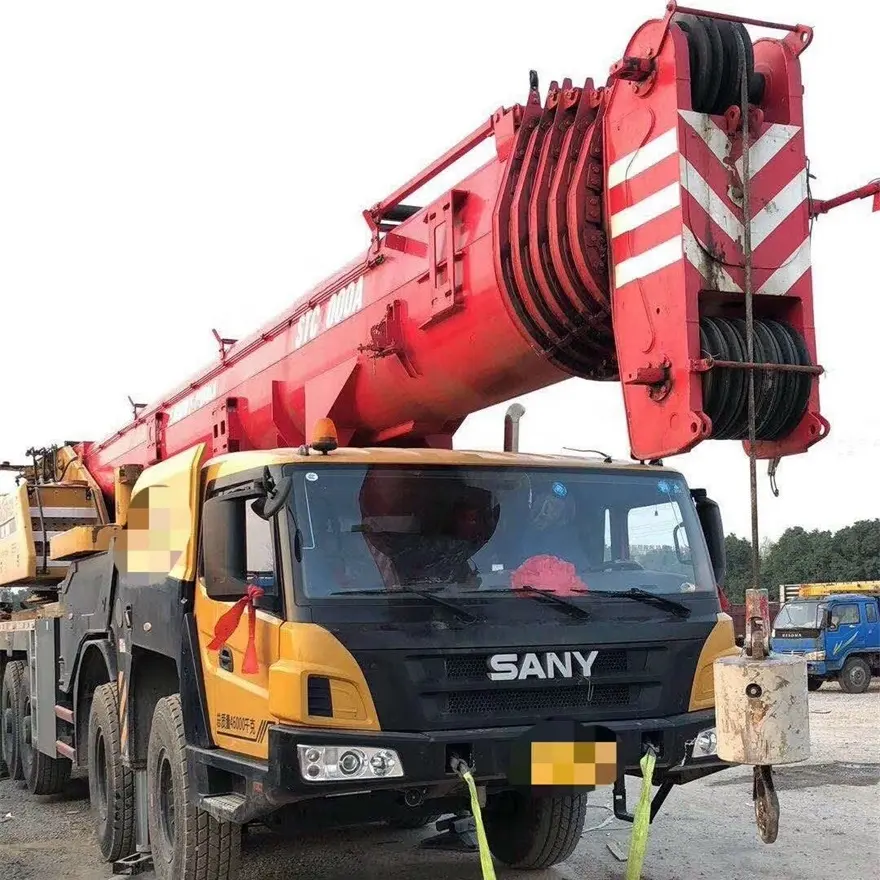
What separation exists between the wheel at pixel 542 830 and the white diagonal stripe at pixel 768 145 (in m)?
3.47

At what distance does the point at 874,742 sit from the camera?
12.1 m

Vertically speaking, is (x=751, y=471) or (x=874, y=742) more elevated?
(x=751, y=471)

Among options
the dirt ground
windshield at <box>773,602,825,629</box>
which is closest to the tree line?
windshield at <box>773,602,825,629</box>

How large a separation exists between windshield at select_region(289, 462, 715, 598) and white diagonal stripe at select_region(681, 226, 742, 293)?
53.7 inches

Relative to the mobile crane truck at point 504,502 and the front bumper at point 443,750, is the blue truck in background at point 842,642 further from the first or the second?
the front bumper at point 443,750

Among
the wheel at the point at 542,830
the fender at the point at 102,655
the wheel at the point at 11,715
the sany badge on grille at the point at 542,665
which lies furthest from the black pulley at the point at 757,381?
the wheel at the point at 11,715

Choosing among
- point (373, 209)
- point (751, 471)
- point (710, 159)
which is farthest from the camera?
point (373, 209)

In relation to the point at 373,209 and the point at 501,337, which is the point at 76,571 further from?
the point at 501,337

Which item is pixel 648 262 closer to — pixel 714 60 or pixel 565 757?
pixel 714 60

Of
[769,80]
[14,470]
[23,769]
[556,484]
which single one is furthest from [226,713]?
[14,470]

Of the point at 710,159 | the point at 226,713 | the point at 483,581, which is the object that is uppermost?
the point at 710,159

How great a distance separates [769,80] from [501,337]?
153cm

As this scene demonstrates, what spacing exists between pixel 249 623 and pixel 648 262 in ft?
7.16

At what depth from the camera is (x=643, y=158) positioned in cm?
432
